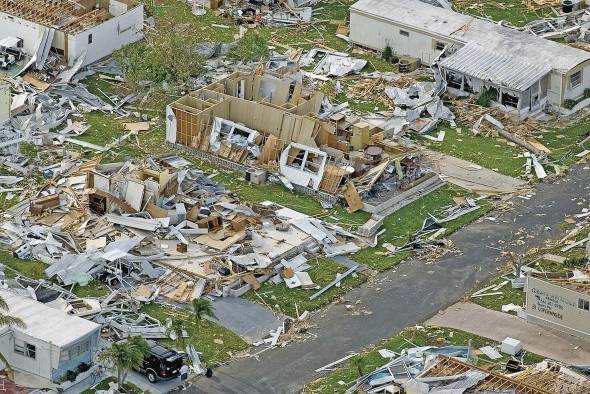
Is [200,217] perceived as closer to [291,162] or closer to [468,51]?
[291,162]

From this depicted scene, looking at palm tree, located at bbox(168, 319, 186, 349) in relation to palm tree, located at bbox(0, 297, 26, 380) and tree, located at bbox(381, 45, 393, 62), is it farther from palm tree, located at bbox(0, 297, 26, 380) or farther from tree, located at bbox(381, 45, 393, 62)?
tree, located at bbox(381, 45, 393, 62)

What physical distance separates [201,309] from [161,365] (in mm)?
3019

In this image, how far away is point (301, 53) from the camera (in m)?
72.4

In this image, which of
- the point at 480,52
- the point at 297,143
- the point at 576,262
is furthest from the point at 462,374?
the point at 480,52

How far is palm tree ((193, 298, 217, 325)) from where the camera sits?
48594 millimetres

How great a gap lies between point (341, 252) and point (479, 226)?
19.3ft

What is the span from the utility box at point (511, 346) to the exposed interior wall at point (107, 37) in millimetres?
27890

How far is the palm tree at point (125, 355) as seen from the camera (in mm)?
44688

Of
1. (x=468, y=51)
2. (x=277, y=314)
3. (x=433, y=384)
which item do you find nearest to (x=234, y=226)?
(x=277, y=314)

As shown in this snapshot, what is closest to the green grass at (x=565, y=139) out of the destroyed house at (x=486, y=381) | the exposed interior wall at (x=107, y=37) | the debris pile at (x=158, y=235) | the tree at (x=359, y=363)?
the debris pile at (x=158, y=235)

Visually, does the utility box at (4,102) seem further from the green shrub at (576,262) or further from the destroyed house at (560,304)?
the destroyed house at (560,304)

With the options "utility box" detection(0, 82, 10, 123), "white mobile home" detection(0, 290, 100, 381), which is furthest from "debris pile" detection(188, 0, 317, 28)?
"white mobile home" detection(0, 290, 100, 381)

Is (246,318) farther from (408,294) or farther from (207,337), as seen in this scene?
(408,294)

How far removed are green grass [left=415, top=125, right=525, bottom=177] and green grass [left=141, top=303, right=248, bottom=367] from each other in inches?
662
